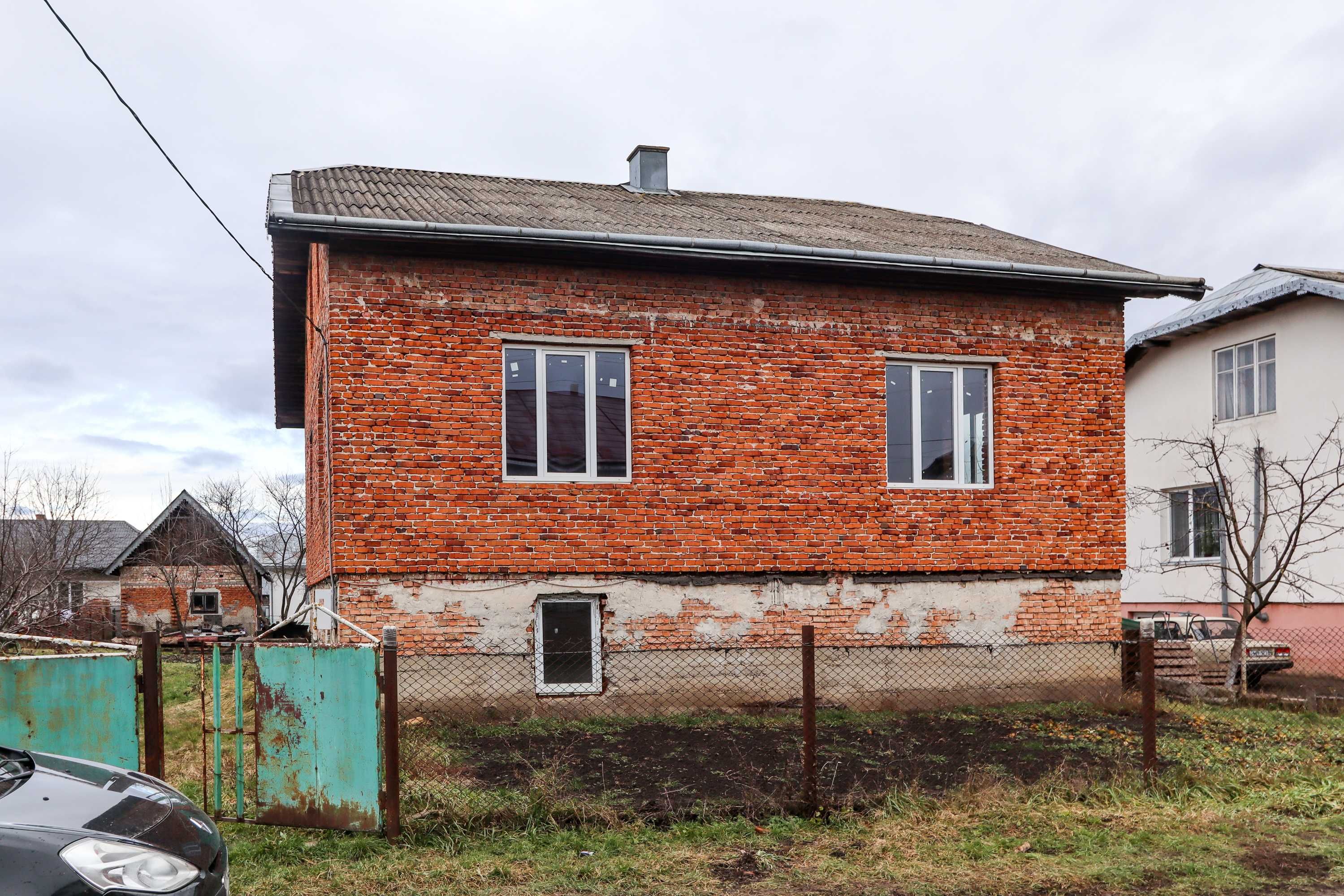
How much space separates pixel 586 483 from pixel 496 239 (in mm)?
2499

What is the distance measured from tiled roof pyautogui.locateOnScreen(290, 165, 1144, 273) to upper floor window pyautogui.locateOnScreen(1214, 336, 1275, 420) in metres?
6.92

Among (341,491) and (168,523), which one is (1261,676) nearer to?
(341,491)

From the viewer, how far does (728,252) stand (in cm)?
1075

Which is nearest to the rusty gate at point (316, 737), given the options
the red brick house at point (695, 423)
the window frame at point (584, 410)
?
the red brick house at point (695, 423)

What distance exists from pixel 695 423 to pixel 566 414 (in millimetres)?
1296

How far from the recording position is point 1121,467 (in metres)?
12.3

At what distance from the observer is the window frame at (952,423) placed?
11820mm

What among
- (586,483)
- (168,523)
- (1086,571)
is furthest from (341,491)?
(168,523)

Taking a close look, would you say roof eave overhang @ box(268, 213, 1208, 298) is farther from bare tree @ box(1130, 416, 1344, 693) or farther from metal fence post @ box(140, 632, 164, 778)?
bare tree @ box(1130, 416, 1344, 693)

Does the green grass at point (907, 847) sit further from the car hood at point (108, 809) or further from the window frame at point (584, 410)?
the window frame at point (584, 410)

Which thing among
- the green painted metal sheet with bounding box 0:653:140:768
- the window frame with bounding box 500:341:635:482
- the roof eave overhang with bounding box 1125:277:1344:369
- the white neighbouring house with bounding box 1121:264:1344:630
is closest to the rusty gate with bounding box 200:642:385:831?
the green painted metal sheet with bounding box 0:653:140:768

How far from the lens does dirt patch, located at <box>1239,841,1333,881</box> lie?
570 centimetres

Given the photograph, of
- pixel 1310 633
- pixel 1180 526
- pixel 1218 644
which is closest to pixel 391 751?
pixel 1218 644

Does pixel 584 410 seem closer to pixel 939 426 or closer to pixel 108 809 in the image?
pixel 939 426
